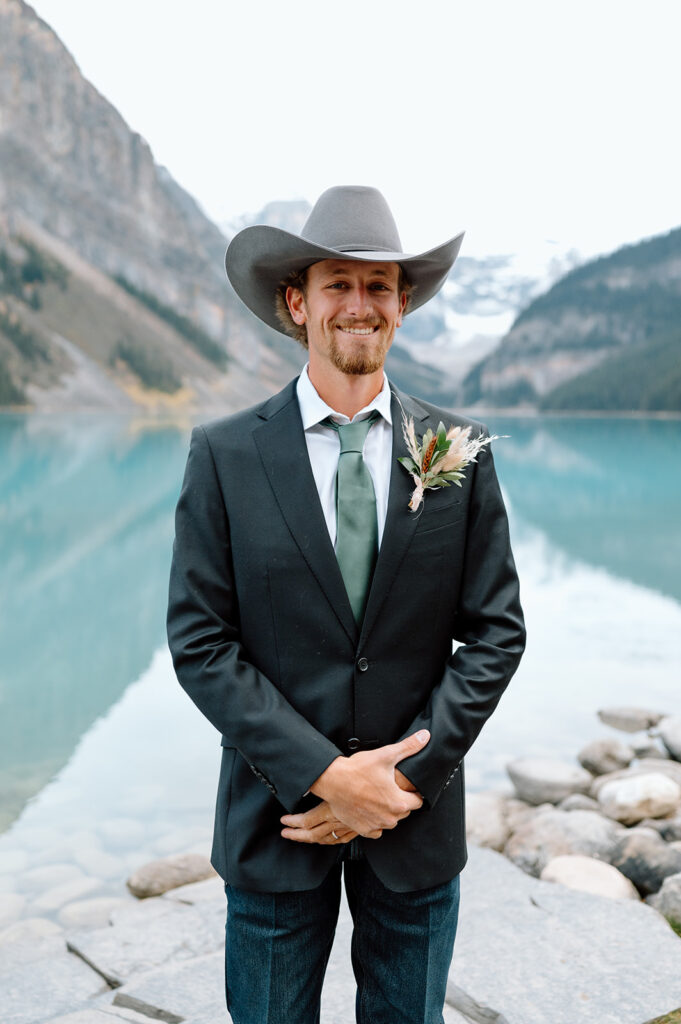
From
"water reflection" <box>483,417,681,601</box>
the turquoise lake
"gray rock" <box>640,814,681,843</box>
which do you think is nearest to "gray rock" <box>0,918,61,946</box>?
the turquoise lake

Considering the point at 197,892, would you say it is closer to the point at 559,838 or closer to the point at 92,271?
the point at 559,838

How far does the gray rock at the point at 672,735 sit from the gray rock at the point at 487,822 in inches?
74.1

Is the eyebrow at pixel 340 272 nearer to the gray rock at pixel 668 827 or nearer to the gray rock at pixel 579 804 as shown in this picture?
the gray rock at pixel 668 827

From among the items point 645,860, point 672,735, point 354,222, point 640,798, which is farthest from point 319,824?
point 672,735

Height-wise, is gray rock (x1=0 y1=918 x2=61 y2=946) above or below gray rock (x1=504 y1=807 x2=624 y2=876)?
below

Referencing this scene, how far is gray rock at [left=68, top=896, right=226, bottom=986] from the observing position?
386cm

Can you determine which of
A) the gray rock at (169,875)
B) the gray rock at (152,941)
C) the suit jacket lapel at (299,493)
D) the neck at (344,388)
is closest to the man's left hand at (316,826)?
the suit jacket lapel at (299,493)

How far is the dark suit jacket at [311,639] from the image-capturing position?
7.23ft

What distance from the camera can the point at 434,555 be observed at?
2326 millimetres

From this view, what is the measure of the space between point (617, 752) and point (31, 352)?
98.0 meters

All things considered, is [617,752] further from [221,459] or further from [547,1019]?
[221,459]

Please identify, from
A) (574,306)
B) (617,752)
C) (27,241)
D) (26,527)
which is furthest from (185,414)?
(574,306)

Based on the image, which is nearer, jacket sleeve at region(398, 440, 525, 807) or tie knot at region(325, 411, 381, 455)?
jacket sleeve at region(398, 440, 525, 807)

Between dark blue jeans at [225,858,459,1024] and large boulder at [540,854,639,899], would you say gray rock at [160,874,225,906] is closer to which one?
large boulder at [540,854,639,899]
